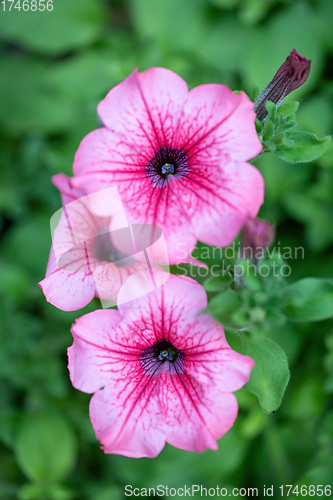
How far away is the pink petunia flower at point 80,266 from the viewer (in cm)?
172

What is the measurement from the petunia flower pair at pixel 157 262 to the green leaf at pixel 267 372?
0.19 metres

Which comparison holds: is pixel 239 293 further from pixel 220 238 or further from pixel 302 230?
pixel 302 230

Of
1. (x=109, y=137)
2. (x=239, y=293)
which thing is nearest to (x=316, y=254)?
(x=239, y=293)

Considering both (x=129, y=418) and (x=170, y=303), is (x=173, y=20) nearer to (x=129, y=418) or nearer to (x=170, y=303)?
(x=170, y=303)

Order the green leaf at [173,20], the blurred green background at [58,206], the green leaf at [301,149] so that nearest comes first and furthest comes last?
the green leaf at [301,149], the blurred green background at [58,206], the green leaf at [173,20]

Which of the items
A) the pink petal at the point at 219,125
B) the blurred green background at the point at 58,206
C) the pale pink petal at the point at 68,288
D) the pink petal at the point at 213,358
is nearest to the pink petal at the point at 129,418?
the pink petal at the point at 213,358

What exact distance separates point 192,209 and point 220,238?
0.15 m

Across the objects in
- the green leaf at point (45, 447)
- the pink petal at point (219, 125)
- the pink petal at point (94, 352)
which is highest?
the pink petal at point (219, 125)

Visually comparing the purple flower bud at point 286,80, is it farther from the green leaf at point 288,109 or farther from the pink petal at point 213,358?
the pink petal at point 213,358

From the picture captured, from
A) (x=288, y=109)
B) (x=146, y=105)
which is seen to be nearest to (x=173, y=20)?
(x=288, y=109)

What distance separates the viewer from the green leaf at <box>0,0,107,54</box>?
381 cm

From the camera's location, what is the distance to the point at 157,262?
1.57m

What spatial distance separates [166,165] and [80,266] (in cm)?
49

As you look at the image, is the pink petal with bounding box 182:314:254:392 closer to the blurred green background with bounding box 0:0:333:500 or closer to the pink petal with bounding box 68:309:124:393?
the pink petal with bounding box 68:309:124:393
